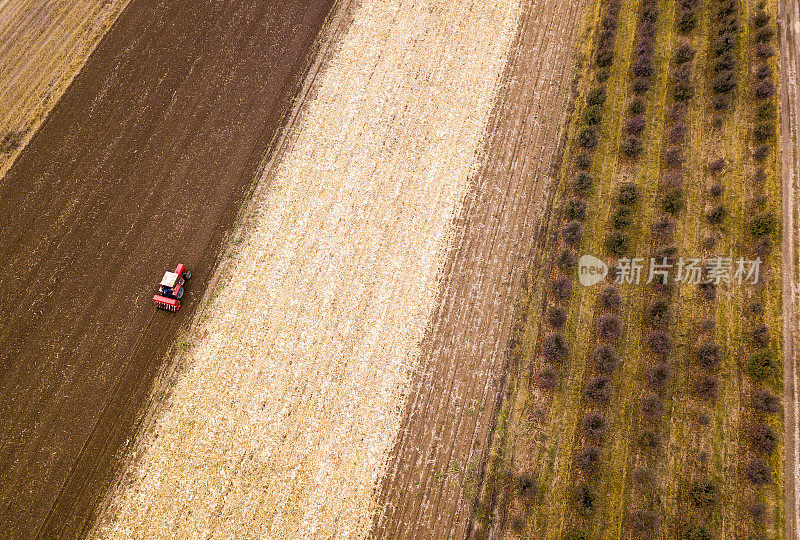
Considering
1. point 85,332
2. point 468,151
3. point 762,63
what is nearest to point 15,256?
point 85,332

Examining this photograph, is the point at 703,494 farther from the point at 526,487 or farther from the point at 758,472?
the point at 526,487

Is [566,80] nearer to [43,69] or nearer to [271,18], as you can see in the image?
[271,18]

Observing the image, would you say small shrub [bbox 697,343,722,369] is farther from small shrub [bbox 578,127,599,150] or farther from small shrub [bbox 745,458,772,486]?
small shrub [bbox 578,127,599,150]

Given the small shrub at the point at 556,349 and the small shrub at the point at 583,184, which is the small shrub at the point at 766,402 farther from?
the small shrub at the point at 583,184

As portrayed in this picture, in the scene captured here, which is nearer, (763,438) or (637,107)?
(763,438)

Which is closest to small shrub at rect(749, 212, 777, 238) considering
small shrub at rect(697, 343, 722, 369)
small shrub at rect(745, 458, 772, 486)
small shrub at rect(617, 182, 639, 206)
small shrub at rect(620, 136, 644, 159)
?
small shrub at rect(617, 182, 639, 206)

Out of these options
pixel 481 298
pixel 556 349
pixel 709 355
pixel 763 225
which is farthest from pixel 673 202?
pixel 481 298

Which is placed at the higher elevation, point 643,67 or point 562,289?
point 643,67
